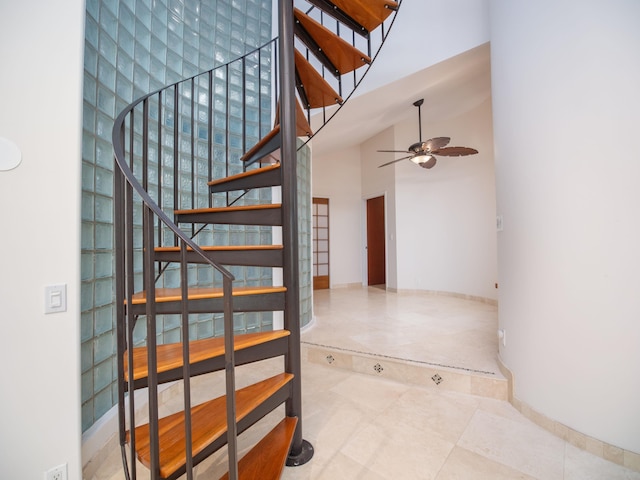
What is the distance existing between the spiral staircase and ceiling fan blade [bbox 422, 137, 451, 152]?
1.67 metres

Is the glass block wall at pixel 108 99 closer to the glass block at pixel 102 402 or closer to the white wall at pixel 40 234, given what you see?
the glass block at pixel 102 402

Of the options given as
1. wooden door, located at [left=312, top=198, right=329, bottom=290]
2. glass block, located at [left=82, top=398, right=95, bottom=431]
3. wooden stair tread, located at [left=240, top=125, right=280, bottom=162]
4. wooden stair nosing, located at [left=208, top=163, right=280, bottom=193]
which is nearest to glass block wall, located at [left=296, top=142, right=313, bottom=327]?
wooden stair tread, located at [left=240, top=125, right=280, bottom=162]

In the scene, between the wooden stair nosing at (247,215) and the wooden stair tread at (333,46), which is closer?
the wooden stair nosing at (247,215)

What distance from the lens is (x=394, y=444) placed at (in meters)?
1.53

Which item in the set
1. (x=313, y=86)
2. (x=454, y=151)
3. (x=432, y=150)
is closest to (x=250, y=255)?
(x=313, y=86)

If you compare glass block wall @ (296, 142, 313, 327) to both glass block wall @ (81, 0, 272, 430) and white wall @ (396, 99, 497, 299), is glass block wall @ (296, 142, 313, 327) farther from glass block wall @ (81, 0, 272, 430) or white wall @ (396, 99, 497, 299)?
white wall @ (396, 99, 497, 299)

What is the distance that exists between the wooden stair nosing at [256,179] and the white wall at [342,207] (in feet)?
13.5

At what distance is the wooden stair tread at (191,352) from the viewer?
41.7 inches

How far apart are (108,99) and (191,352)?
4.89 feet

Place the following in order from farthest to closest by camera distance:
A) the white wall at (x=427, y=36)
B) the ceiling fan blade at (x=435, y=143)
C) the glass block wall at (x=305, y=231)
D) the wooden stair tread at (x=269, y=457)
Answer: the ceiling fan blade at (x=435, y=143) → the glass block wall at (x=305, y=231) → the white wall at (x=427, y=36) → the wooden stair tread at (x=269, y=457)

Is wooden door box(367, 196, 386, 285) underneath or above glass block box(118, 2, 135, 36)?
underneath

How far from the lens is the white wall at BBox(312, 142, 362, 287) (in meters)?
5.84

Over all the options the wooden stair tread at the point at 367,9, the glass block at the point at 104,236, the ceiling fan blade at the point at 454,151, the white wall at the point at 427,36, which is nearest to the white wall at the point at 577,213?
the wooden stair tread at the point at 367,9

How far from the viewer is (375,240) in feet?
20.4
